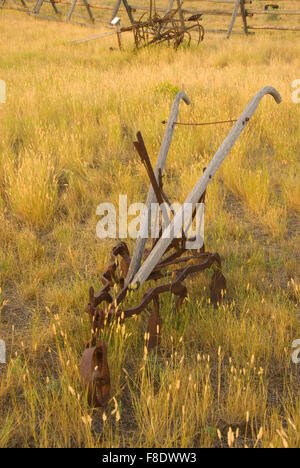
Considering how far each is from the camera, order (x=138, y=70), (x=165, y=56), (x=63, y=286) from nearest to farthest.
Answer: (x=63, y=286), (x=138, y=70), (x=165, y=56)

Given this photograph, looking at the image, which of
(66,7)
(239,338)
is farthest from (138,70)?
(66,7)

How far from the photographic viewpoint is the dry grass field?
1.99 meters

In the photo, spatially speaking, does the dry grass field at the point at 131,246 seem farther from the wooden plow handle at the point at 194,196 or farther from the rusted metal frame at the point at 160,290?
the wooden plow handle at the point at 194,196

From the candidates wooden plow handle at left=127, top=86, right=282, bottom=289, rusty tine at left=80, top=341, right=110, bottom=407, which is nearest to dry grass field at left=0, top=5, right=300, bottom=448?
rusty tine at left=80, top=341, right=110, bottom=407

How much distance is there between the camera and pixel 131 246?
3.46m

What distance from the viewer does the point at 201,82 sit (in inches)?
280

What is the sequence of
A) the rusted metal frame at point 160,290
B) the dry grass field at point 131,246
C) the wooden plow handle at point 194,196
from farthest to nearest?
1. the wooden plow handle at point 194,196
2. the rusted metal frame at point 160,290
3. the dry grass field at point 131,246

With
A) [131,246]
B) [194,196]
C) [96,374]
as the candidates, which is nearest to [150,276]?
[194,196]

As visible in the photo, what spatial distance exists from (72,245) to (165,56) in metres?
6.89

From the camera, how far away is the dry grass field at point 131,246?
78.4 inches

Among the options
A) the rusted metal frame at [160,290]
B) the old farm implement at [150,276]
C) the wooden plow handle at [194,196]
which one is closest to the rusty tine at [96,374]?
the old farm implement at [150,276]

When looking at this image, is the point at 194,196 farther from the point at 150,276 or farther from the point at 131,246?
the point at 131,246

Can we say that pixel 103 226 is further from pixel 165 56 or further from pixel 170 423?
pixel 165 56

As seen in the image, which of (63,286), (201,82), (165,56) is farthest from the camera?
(165,56)
